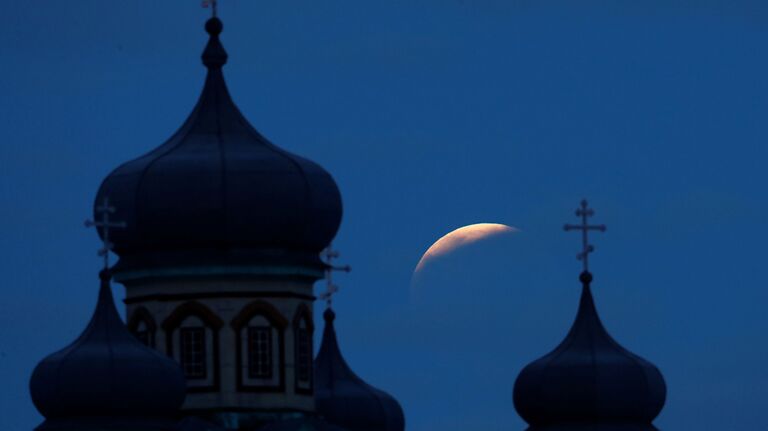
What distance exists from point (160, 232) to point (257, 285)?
2236 mm

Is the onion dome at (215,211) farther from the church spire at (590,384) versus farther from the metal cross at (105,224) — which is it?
the church spire at (590,384)

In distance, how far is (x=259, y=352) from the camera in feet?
309

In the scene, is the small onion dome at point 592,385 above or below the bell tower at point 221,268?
below

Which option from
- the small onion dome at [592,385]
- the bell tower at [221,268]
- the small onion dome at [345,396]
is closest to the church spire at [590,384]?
the small onion dome at [592,385]

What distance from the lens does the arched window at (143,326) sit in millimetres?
94250

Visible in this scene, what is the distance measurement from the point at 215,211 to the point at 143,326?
111 inches

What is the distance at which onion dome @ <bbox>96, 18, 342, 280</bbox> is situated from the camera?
94062mm

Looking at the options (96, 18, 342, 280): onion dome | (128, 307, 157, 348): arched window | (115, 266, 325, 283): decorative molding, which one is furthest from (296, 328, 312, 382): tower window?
(128, 307, 157, 348): arched window

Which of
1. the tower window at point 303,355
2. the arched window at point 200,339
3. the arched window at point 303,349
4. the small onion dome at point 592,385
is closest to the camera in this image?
the arched window at point 200,339

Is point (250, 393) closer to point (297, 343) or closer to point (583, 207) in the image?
point (297, 343)

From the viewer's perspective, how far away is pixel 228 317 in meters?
94.0

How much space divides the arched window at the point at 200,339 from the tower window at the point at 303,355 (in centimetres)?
174

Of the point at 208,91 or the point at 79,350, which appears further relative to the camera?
the point at 208,91

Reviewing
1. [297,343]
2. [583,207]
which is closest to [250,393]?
[297,343]
